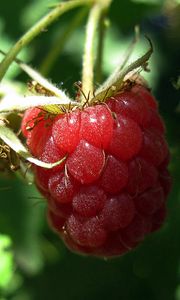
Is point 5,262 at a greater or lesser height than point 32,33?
lesser

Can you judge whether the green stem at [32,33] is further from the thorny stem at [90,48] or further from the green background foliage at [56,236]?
the green background foliage at [56,236]

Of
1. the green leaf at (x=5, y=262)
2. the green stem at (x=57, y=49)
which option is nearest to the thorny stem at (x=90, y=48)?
the green stem at (x=57, y=49)

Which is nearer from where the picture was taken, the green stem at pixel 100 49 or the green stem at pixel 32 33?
the green stem at pixel 32 33

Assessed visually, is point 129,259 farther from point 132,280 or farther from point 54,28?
point 54,28

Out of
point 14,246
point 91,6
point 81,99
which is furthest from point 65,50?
point 81,99

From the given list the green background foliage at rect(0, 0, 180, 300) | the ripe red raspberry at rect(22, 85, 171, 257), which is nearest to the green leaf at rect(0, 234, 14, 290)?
the green background foliage at rect(0, 0, 180, 300)

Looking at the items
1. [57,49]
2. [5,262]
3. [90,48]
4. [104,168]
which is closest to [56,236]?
[5,262]

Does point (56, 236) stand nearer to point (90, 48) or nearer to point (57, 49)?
point (57, 49)
